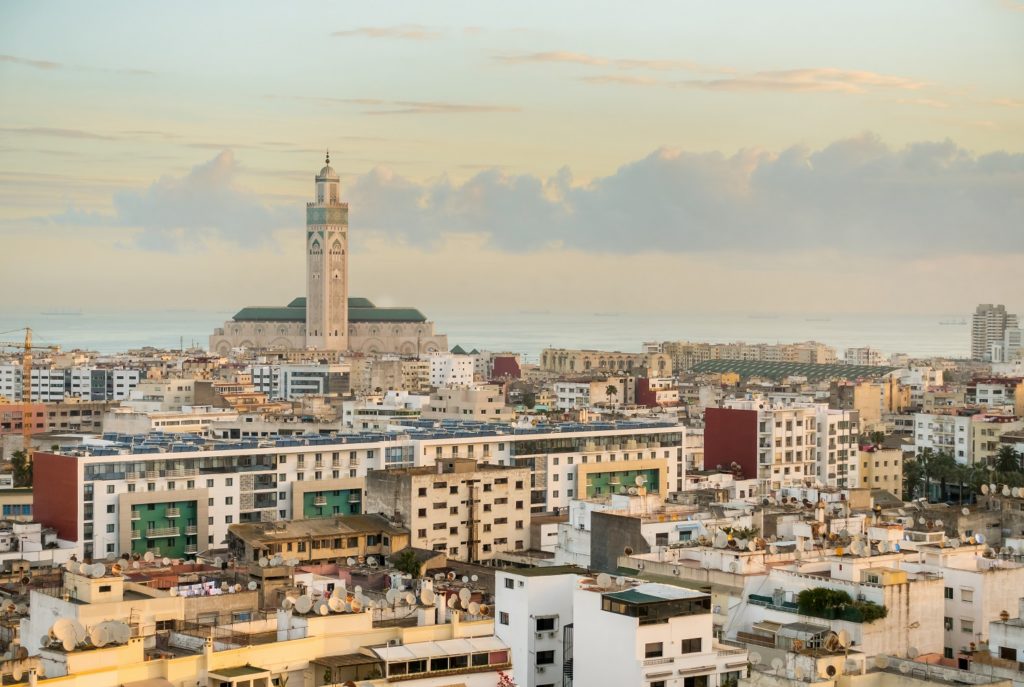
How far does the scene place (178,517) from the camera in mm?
27094

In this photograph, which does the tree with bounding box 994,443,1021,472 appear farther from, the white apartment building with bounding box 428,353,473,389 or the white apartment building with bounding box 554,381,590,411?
the white apartment building with bounding box 428,353,473,389

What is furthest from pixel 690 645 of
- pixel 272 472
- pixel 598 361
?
pixel 598 361

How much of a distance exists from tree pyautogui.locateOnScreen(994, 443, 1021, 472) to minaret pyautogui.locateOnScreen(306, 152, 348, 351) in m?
66.4

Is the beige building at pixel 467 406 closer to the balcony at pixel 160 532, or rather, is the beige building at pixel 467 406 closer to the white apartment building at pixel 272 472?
the white apartment building at pixel 272 472

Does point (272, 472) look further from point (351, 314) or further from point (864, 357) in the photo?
point (864, 357)

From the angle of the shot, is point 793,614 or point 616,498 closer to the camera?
point 793,614

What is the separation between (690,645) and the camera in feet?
42.8

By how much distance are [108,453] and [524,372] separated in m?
64.0

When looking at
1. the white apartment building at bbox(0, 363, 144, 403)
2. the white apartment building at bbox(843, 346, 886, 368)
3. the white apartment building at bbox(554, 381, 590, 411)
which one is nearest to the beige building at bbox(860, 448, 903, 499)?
the white apartment building at bbox(554, 381, 590, 411)

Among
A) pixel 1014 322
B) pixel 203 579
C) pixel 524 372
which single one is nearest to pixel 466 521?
pixel 203 579

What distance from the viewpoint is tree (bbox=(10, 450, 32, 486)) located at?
35.2 metres

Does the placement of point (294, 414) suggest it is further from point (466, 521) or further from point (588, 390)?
point (466, 521)

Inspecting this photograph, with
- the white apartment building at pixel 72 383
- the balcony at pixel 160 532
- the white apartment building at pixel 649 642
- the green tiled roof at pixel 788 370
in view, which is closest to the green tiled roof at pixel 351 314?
the green tiled roof at pixel 788 370

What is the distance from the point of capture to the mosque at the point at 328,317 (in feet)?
337
